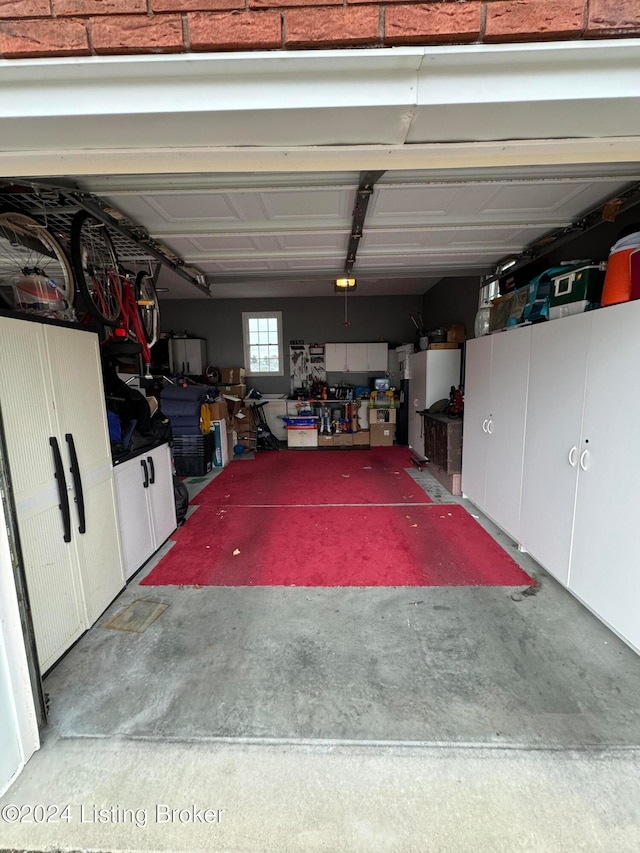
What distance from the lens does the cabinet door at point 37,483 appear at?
5.16ft

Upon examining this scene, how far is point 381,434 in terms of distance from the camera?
6.81 metres

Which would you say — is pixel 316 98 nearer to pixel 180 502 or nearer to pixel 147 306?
pixel 147 306

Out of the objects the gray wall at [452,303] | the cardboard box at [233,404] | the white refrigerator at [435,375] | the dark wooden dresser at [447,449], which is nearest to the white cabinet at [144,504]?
the dark wooden dresser at [447,449]

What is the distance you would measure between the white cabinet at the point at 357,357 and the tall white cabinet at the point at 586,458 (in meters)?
4.43

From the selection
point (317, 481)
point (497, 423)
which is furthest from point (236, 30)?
point (317, 481)

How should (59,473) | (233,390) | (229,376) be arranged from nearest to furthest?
(59,473), (233,390), (229,376)

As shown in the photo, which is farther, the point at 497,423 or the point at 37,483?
the point at 497,423

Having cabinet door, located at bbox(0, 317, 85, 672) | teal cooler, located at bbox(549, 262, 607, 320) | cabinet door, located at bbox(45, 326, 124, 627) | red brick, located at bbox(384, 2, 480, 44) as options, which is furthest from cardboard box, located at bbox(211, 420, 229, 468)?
red brick, located at bbox(384, 2, 480, 44)

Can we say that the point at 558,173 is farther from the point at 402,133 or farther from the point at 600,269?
the point at 402,133

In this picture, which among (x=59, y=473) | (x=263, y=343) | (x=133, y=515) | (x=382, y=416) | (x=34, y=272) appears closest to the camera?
(x=59, y=473)

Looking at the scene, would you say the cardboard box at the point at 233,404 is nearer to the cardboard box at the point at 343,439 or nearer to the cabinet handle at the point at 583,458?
the cardboard box at the point at 343,439

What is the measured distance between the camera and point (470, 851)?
1.09 m

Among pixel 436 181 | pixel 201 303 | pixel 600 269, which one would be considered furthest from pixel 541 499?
pixel 201 303

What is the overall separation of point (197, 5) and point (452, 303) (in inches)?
216
